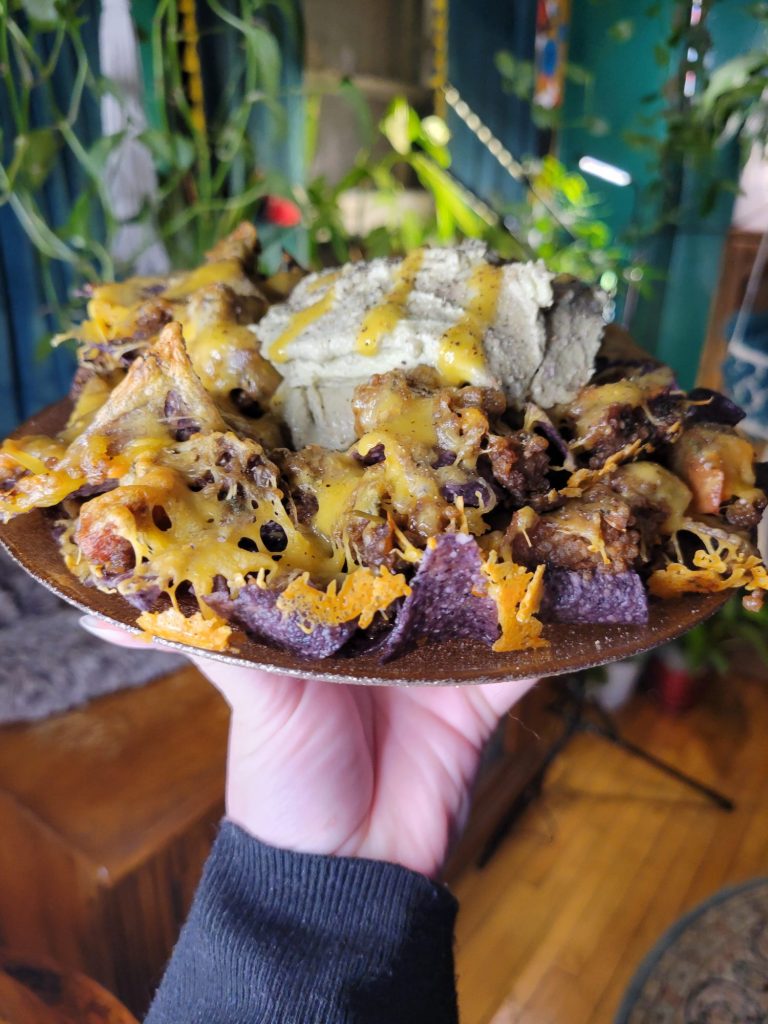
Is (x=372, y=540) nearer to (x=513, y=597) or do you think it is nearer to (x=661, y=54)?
(x=513, y=597)

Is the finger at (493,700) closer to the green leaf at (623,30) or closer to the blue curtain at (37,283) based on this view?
the blue curtain at (37,283)

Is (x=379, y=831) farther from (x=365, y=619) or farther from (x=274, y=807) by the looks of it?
(x=365, y=619)

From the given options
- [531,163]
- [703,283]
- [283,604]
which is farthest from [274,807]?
[531,163]

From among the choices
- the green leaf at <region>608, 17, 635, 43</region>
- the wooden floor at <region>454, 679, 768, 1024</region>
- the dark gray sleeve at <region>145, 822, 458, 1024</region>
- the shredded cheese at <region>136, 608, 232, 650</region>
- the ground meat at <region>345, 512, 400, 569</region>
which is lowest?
the wooden floor at <region>454, 679, 768, 1024</region>

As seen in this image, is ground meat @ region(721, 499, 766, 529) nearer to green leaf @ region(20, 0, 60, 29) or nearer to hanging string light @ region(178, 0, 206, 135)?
green leaf @ region(20, 0, 60, 29)

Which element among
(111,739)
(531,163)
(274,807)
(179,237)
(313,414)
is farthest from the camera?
(531,163)

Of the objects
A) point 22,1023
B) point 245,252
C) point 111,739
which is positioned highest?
point 245,252

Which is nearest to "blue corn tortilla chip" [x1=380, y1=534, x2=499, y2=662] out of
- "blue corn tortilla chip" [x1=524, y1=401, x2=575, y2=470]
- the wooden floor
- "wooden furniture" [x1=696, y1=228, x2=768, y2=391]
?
"blue corn tortilla chip" [x1=524, y1=401, x2=575, y2=470]
